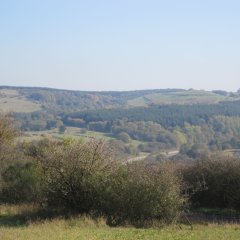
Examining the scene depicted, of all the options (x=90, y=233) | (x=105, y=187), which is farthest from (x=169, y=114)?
(x=90, y=233)

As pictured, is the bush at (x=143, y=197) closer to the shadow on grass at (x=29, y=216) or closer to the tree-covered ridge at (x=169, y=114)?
the shadow on grass at (x=29, y=216)

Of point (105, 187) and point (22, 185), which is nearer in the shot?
point (105, 187)

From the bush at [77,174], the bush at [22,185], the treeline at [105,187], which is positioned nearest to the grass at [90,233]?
the treeline at [105,187]

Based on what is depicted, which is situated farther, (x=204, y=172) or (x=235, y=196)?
(x=204, y=172)

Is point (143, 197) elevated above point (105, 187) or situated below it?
below

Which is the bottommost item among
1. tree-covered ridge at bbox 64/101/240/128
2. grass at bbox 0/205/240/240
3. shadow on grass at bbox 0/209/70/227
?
tree-covered ridge at bbox 64/101/240/128

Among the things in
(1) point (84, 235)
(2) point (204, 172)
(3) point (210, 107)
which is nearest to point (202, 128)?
(3) point (210, 107)

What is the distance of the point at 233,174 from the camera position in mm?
34688

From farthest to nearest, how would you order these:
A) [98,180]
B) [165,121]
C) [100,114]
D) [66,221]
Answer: [100,114], [165,121], [98,180], [66,221]

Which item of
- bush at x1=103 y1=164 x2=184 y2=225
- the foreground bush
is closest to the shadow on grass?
bush at x1=103 y1=164 x2=184 y2=225

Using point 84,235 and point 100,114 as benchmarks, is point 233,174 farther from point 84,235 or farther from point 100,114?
point 100,114

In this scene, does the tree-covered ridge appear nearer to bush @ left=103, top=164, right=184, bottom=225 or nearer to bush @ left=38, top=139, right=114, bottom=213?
bush @ left=38, top=139, right=114, bottom=213

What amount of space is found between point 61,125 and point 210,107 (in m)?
53.3

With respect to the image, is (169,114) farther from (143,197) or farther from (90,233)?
(90,233)
